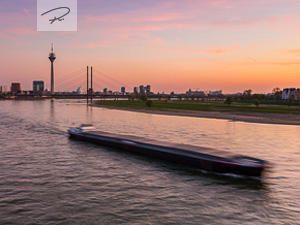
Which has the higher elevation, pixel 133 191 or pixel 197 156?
pixel 197 156

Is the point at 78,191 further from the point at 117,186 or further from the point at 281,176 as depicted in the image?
the point at 281,176

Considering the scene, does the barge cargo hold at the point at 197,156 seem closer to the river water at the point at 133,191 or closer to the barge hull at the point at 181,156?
the barge hull at the point at 181,156

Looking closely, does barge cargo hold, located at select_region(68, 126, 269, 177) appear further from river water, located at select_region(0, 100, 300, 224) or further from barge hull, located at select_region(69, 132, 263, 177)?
river water, located at select_region(0, 100, 300, 224)

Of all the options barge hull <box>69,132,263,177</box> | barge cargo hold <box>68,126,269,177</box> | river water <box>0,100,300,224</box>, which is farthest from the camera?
barge hull <box>69,132,263,177</box>

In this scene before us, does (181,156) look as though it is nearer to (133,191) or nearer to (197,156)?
(197,156)

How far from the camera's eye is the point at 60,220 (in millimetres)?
14875

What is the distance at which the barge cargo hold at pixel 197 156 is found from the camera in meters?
23.2

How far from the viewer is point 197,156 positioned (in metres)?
26.6

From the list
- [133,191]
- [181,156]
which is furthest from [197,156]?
[133,191]

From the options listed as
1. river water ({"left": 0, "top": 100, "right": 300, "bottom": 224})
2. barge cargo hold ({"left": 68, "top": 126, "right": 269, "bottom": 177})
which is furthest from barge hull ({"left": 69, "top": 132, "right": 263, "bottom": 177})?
river water ({"left": 0, "top": 100, "right": 300, "bottom": 224})

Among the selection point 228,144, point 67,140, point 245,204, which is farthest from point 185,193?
point 67,140

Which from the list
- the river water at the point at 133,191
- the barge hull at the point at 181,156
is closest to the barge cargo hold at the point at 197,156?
the barge hull at the point at 181,156

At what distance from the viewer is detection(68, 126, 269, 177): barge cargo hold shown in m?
23.2

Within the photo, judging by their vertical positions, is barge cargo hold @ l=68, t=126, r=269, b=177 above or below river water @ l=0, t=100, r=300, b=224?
above
